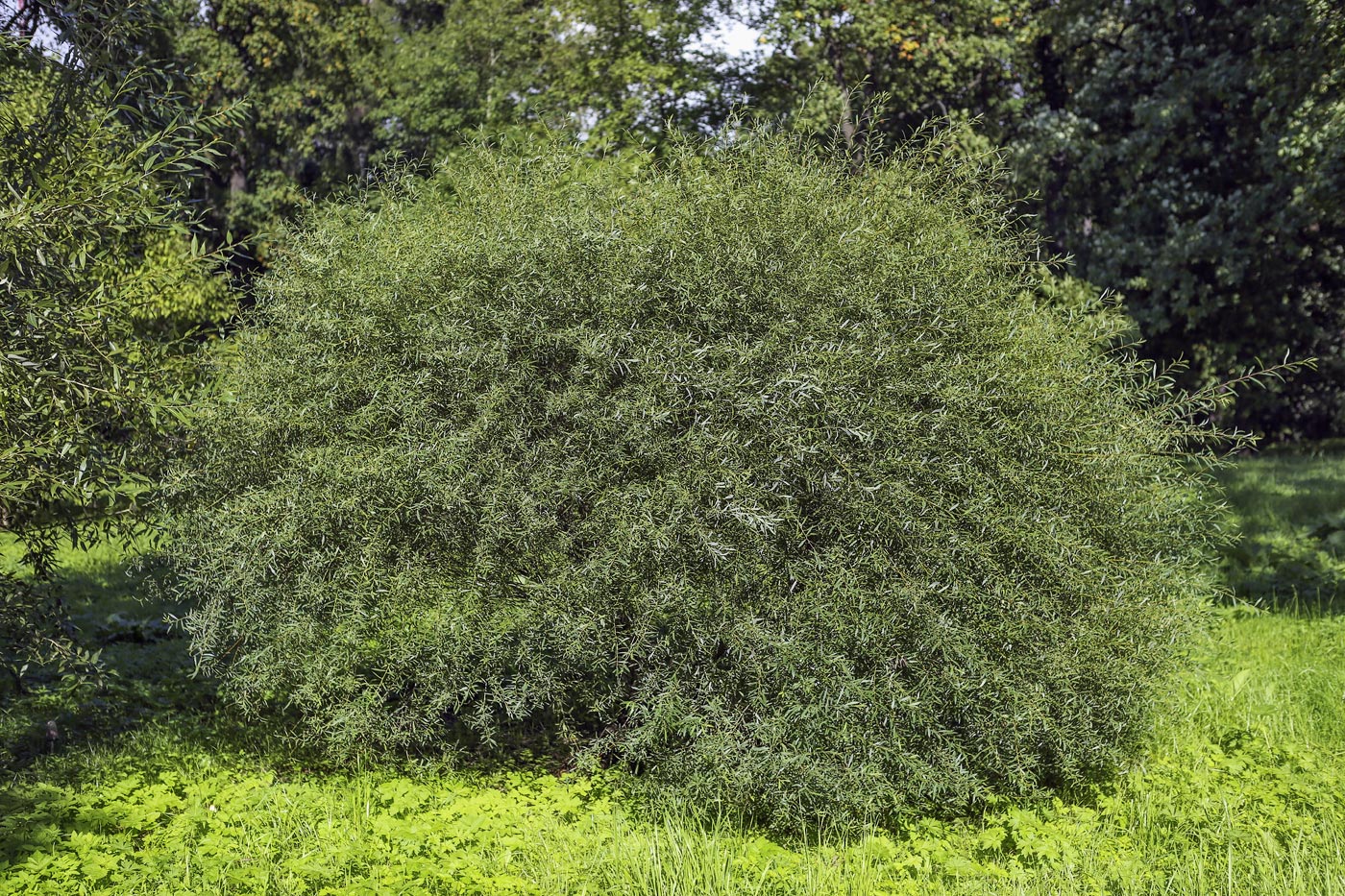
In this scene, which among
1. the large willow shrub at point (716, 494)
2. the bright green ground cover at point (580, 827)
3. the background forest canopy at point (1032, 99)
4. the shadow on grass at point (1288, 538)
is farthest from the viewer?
the background forest canopy at point (1032, 99)

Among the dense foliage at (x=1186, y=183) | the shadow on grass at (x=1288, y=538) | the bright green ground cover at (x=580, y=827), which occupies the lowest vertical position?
the bright green ground cover at (x=580, y=827)

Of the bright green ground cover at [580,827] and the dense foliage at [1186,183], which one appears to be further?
the dense foliage at [1186,183]

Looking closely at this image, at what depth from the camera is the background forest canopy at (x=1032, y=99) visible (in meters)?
14.6

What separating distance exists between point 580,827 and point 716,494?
1682mm

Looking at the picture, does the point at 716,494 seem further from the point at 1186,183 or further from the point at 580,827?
the point at 1186,183

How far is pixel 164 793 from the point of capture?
17.5 feet

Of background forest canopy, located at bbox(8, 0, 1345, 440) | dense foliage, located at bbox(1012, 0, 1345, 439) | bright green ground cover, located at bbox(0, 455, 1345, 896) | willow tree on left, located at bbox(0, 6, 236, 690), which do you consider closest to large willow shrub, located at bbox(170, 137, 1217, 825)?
bright green ground cover, located at bbox(0, 455, 1345, 896)

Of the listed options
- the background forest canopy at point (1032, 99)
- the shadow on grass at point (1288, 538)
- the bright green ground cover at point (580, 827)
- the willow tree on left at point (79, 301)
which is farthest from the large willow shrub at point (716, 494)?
the background forest canopy at point (1032, 99)

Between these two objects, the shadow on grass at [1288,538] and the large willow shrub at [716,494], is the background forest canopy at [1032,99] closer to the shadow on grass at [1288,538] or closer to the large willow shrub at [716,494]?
the shadow on grass at [1288,538]

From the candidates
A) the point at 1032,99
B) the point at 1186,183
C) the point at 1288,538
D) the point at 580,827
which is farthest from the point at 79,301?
the point at 1032,99

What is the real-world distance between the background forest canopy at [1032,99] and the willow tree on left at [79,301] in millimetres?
7787

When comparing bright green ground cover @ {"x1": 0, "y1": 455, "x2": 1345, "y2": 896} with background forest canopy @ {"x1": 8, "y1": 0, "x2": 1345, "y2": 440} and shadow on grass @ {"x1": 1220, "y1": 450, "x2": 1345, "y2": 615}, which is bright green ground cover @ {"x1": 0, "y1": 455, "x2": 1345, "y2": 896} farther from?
background forest canopy @ {"x1": 8, "y1": 0, "x2": 1345, "y2": 440}

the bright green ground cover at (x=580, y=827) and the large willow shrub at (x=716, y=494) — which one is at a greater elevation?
the large willow shrub at (x=716, y=494)

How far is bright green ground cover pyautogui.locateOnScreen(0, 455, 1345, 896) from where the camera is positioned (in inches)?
A: 172
